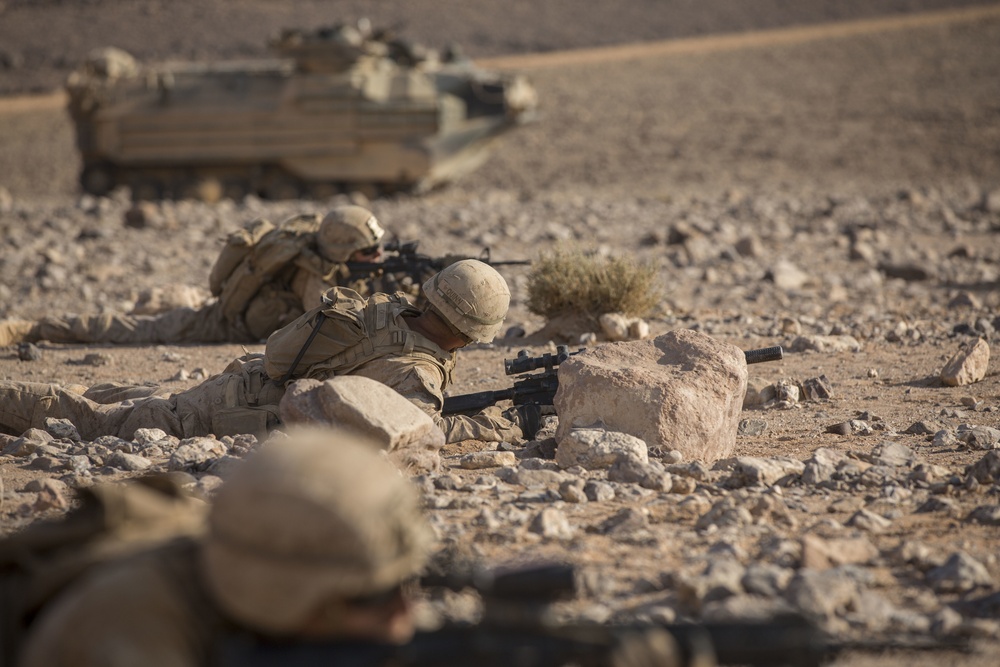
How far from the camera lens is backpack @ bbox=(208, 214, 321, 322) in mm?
7312

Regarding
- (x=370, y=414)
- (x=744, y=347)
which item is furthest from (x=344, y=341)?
(x=744, y=347)

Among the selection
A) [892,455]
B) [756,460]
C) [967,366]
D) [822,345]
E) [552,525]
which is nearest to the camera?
[552,525]

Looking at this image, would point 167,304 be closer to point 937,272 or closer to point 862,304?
point 862,304

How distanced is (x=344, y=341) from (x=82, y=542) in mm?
2878

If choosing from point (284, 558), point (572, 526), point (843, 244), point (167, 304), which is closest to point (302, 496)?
point (284, 558)

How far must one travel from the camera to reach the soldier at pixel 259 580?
1850mm

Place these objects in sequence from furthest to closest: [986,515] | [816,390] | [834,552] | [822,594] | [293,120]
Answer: [293,120], [816,390], [986,515], [834,552], [822,594]

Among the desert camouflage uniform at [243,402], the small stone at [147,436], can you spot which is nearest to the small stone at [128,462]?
the small stone at [147,436]

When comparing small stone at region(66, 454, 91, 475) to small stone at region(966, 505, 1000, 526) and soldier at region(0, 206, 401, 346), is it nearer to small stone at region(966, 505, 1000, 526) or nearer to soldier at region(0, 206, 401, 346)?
soldier at region(0, 206, 401, 346)

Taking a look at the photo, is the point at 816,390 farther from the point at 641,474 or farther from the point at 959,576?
the point at 959,576

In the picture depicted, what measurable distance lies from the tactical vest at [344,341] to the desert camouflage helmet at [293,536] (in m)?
3.05

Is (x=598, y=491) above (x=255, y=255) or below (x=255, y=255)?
below

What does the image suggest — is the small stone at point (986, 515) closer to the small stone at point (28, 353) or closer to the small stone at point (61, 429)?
the small stone at point (61, 429)

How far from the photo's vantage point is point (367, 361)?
5008 mm
